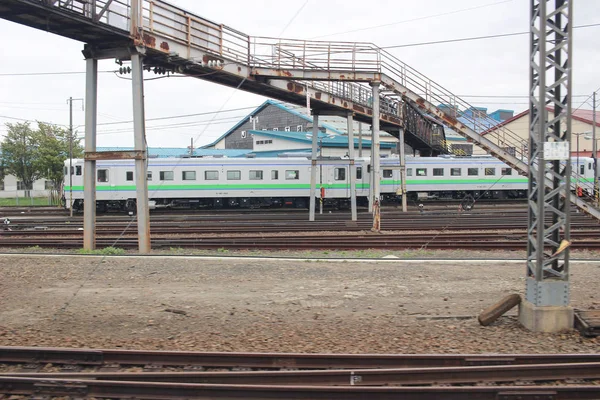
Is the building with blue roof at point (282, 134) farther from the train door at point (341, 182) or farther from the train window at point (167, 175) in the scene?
the train window at point (167, 175)

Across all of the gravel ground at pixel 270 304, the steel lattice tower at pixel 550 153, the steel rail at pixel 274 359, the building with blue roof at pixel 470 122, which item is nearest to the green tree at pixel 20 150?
the building with blue roof at pixel 470 122

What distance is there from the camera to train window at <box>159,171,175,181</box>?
3164cm

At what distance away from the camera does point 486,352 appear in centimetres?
628

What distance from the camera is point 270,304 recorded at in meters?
8.92

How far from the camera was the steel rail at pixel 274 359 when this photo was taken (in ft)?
18.9

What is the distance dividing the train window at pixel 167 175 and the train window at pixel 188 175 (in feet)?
2.09

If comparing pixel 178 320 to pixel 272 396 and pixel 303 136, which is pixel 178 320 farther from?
pixel 303 136

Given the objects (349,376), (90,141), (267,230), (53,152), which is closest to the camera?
(349,376)

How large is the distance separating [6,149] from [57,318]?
52.6m

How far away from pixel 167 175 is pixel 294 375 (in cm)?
2800

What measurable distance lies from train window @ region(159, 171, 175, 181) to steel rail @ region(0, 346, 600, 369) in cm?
2637

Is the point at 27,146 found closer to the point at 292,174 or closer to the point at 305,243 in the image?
the point at 292,174

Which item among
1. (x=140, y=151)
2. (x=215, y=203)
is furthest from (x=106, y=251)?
(x=215, y=203)

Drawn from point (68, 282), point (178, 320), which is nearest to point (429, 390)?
point (178, 320)
